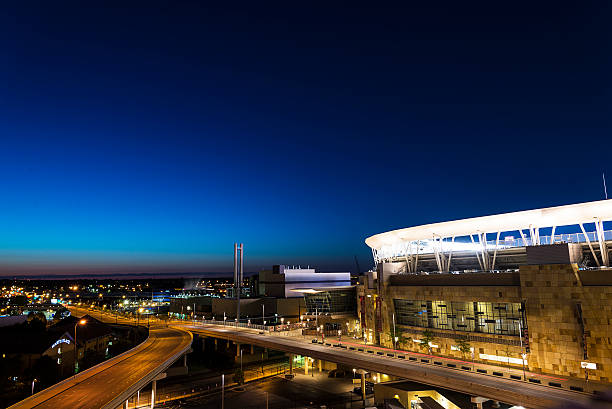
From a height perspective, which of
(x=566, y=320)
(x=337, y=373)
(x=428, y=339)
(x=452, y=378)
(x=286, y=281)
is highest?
(x=286, y=281)

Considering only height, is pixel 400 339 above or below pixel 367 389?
above

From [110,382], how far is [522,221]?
205ft

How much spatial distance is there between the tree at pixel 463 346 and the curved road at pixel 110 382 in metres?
44.8

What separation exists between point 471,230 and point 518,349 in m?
21.3

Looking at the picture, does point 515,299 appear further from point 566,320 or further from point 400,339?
point 400,339

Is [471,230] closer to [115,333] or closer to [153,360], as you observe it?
[153,360]

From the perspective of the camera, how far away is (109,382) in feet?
154

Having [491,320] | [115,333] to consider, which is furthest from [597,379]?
[115,333]

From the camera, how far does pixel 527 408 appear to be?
1487 inches

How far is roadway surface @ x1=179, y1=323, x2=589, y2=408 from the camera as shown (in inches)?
1497

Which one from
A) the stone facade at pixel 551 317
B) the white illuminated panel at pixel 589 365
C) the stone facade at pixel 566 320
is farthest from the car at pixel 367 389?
the white illuminated panel at pixel 589 365

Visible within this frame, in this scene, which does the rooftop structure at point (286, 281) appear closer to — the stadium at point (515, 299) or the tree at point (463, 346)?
the stadium at point (515, 299)

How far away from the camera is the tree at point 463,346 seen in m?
60.3

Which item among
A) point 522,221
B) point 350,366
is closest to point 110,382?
point 350,366
